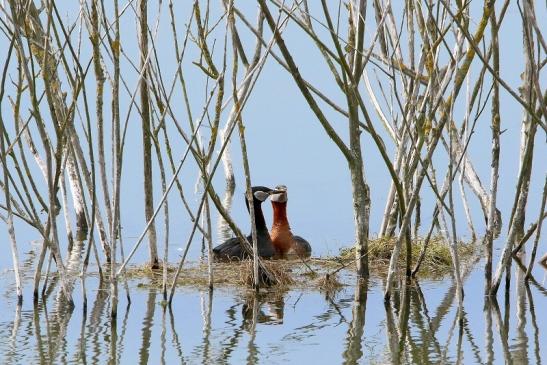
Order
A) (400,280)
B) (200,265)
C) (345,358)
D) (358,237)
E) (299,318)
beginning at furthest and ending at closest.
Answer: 1. (200,265)
2. (400,280)
3. (358,237)
4. (299,318)
5. (345,358)

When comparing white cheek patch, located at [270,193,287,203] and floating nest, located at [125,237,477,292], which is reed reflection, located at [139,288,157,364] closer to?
floating nest, located at [125,237,477,292]

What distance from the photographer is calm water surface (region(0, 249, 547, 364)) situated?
24.6 ft

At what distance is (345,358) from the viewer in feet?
24.4

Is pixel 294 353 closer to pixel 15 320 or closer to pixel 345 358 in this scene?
pixel 345 358

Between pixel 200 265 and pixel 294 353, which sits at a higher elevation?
pixel 200 265

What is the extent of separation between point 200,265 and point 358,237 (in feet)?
6.28

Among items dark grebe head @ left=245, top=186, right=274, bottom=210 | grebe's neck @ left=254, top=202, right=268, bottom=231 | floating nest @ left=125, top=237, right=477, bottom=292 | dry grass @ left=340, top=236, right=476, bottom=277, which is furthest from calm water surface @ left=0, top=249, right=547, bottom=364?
dark grebe head @ left=245, top=186, right=274, bottom=210

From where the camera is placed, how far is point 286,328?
8.21 metres

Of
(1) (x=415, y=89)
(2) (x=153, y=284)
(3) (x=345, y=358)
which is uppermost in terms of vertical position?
(1) (x=415, y=89)

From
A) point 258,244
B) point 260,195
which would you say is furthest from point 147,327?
point 260,195

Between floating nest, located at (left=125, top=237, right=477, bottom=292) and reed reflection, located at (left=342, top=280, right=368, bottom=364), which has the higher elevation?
floating nest, located at (left=125, top=237, right=477, bottom=292)

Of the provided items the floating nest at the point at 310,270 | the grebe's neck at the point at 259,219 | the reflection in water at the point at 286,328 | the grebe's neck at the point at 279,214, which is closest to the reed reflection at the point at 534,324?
the reflection in water at the point at 286,328

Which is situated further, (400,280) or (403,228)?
(400,280)

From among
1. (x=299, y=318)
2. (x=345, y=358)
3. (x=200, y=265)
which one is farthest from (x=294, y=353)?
(x=200, y=265)
